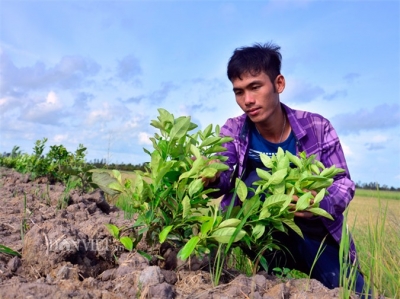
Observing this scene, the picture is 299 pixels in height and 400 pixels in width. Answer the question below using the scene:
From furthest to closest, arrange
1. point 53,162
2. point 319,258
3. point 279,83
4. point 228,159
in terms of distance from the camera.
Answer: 1. point 53,162
2. point 279,83
3. point 228,159
4. point 319,258

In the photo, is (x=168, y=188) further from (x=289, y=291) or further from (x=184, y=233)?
(x=289, y=291)

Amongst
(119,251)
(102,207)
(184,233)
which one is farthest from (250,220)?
(102,207)

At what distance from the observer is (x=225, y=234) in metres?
1.98

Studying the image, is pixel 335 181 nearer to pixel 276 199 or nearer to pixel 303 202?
pixel 303 202

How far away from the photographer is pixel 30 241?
2.14 meters

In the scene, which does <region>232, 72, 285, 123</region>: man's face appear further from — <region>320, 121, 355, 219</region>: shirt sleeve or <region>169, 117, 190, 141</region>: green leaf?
<region>169, 117, 190, 141</region>: green leaf

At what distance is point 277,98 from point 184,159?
4.20 ft

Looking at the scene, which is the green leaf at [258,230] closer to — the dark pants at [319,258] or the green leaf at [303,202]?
the green leaf at [303,202]

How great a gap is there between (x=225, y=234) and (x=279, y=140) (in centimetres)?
150

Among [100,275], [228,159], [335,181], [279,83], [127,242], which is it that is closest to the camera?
[100,275]

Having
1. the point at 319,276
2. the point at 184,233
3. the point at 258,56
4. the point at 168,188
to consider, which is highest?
the point at 258,56

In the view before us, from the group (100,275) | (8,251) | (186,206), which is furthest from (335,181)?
(8,251)

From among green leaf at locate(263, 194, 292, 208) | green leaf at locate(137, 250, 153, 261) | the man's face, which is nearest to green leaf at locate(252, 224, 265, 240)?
green leaf at locate(263, 194, 292, 208)

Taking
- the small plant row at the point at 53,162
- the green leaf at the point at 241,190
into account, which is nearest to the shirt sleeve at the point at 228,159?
the green leaf at the point at 241,190
